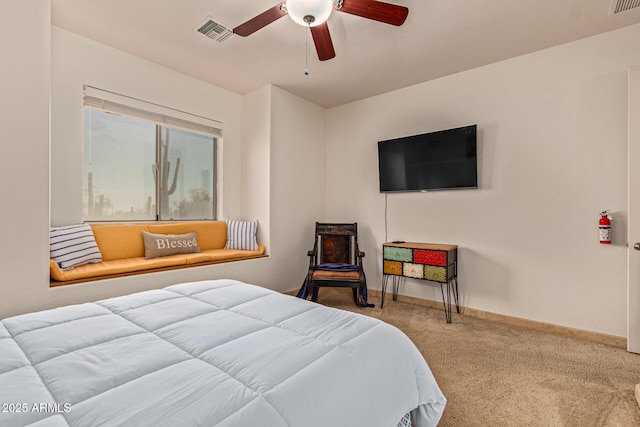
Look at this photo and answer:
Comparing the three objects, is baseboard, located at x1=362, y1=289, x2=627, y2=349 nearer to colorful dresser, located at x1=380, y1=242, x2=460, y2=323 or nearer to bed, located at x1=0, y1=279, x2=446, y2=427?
colorful dresser, located at x1=380, y1=242, x2=460, y2=323

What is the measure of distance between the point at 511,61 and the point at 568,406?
3.07 meters

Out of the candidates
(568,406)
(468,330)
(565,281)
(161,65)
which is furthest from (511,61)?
(161,65)

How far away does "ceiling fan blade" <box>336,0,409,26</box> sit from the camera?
1930mm

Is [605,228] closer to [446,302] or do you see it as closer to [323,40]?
[446,302]

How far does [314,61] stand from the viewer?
3307 mm

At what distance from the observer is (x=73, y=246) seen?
269cm

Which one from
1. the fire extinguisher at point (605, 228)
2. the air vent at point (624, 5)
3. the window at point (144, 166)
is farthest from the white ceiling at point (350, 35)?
the fire extinguisher at point (605, 228)

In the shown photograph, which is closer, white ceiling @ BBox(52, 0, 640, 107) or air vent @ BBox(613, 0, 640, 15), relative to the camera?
air vent @ BBox(613, 0, 640, 15)

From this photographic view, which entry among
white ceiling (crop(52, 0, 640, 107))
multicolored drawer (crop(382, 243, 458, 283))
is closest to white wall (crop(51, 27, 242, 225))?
white ceiling (crop(52, 0, 640, 107))

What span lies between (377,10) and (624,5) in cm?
199

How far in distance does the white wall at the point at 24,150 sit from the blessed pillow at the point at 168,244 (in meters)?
0.93

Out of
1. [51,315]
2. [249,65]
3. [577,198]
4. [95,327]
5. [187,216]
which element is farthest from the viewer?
[187,216]

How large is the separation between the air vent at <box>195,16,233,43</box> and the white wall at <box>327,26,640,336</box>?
87.0 inches

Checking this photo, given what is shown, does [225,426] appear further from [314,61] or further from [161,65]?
[161,65]
